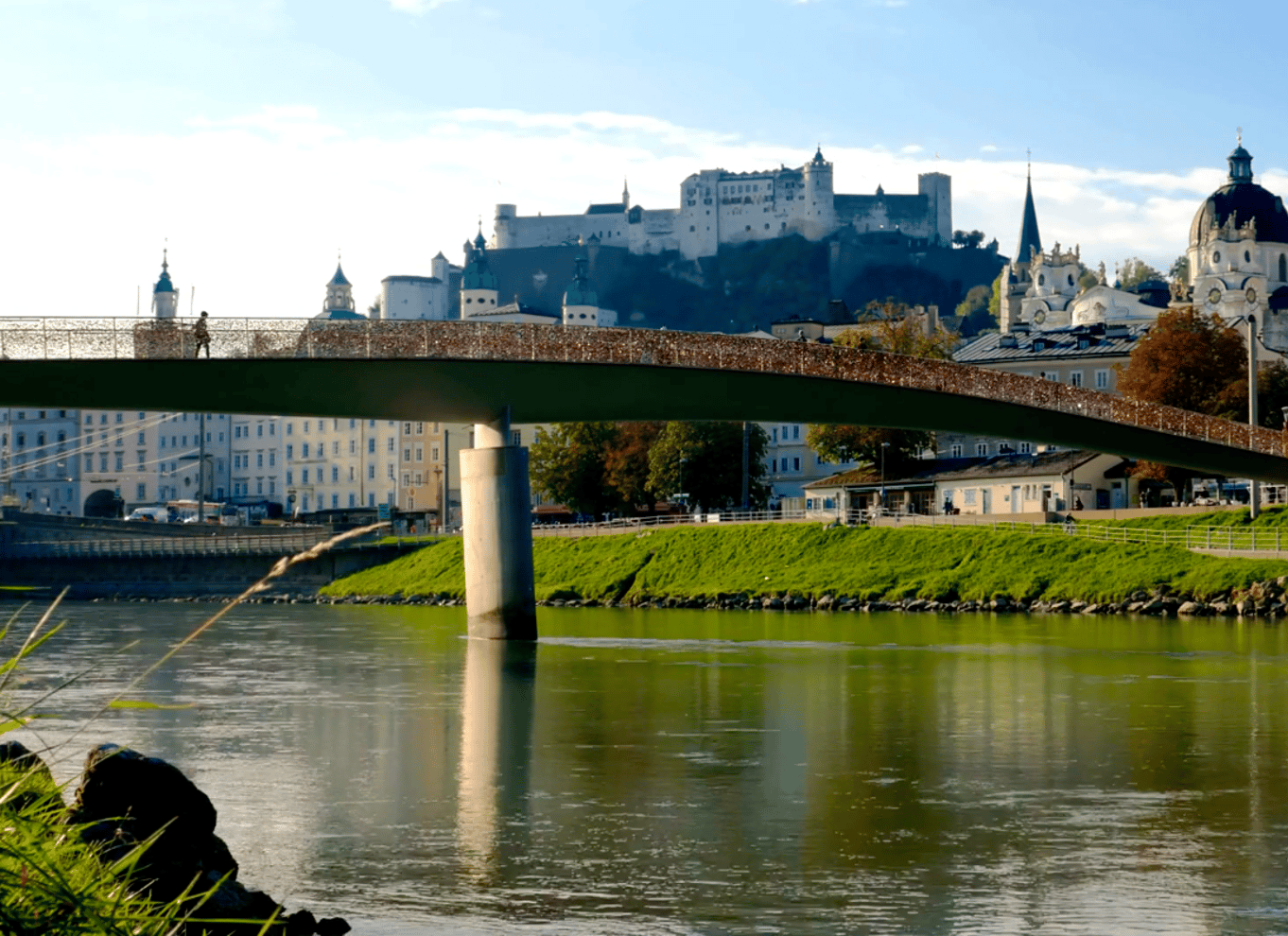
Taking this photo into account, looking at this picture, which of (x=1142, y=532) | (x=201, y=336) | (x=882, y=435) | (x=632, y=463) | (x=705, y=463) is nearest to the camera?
(x=201, y=336)

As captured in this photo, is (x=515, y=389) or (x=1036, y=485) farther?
(x=1036, y=485)

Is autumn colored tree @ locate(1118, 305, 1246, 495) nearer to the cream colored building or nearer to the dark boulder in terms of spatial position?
the cream colored building

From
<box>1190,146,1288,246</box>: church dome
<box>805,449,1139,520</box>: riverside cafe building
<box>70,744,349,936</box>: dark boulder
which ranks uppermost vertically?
<box>1190,146,1288,246</box>: church dome

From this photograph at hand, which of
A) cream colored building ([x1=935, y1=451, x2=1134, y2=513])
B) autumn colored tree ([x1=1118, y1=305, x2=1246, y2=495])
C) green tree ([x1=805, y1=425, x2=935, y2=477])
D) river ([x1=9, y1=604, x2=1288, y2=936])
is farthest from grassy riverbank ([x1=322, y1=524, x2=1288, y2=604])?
river ([x1=9, y1=604, x2=1288, y2=936])

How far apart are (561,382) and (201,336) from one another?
10.1 m

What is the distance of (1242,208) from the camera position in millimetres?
173750

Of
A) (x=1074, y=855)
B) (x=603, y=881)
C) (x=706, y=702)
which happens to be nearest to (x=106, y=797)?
(x=603, y=881)

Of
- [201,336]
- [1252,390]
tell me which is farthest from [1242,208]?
[201,336]

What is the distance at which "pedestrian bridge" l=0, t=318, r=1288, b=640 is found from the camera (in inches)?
1827

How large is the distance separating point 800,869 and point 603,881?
70.4 inches

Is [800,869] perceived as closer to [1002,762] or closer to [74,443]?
[1002,762]

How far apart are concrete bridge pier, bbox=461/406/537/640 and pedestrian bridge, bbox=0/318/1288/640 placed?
0.05m

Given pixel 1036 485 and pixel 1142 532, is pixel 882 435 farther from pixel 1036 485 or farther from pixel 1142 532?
pixel 1142 532

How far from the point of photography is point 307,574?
307 feet
